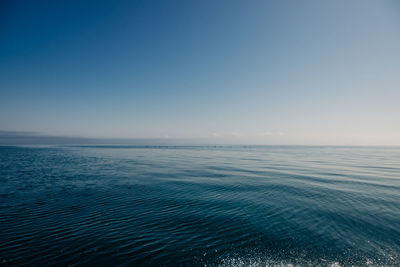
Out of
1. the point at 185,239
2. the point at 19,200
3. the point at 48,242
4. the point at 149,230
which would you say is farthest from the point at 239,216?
the point at 19,200

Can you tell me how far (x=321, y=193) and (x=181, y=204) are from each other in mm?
12067

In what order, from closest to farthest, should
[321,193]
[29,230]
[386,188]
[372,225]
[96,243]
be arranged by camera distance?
[96,243], [29,230], [372,225], [321,193], [386,188]

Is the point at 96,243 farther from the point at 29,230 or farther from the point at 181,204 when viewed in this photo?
the point at 181,204

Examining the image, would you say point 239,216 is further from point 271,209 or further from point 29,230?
point 29,230

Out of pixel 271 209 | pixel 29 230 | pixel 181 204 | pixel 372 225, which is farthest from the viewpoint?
pixel 181 204

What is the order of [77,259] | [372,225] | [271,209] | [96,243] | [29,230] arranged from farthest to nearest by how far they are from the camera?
[271,209] < [372,225] < [29,230] < [96,243] < [77,259]

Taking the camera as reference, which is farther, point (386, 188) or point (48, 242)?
point (386, 188)

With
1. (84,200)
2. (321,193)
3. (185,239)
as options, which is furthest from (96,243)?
(321,193)

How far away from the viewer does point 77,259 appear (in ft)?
19.4

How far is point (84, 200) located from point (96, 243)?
676cm

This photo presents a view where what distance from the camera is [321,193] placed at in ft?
46.0

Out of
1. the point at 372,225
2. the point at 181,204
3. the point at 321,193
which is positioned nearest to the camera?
the point at 372,225

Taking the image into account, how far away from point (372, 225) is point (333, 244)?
3.82 metres

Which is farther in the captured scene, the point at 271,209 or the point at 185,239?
the point at 271,209
